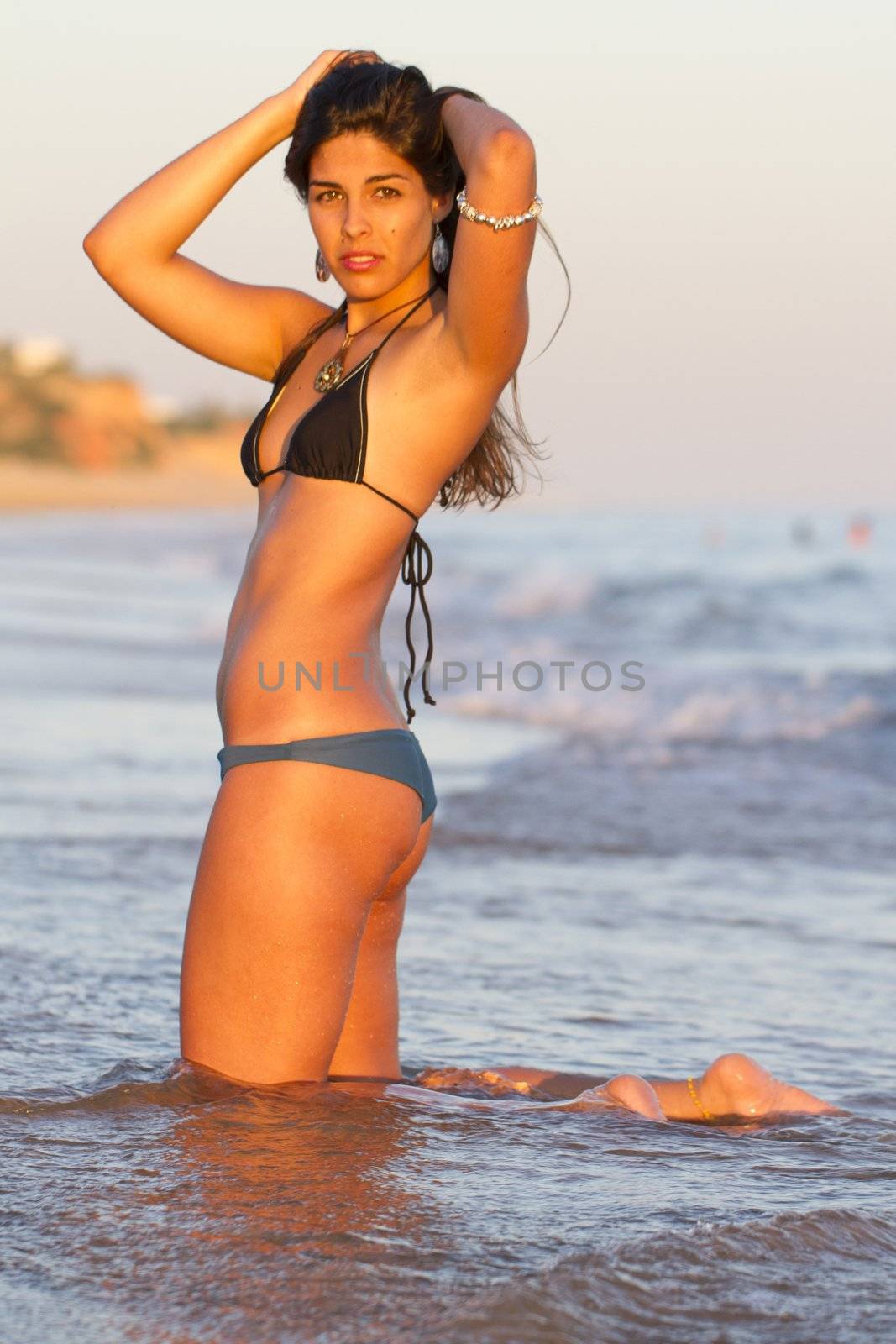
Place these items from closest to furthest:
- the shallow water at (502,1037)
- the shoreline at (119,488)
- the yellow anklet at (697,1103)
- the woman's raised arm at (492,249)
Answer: the shallow water at (502,1037), the woman's raised arm at (492,249), the yellow anklet at (697,1103), the shoreline at (119,488)

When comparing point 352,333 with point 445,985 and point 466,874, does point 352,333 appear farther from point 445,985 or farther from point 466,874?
point 466,874

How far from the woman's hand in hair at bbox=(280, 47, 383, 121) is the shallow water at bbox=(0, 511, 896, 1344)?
5.83 feet

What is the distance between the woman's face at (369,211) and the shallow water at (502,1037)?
1.43 metres

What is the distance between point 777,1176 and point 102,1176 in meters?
1.12

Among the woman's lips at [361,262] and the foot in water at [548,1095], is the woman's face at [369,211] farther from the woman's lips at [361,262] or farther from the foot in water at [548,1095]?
the foot in water at [548,1095]

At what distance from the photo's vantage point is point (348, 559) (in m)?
2.92

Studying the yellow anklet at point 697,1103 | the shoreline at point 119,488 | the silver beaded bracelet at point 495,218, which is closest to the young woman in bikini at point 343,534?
the silver beaded bracelet at point 495,218

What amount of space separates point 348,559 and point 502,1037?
1.59m

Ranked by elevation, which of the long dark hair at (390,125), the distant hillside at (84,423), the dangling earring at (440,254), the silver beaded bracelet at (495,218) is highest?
the distant hillside at (84,423)

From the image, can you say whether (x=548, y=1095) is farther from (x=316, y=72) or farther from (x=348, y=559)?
(x=316, y=72)

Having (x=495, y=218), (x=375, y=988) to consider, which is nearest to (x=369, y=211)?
(x=495, y=218)

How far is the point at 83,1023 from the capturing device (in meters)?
3.84

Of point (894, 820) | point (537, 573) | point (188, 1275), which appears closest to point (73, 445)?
point (537, 573)

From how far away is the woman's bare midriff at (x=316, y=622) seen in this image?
2877 mm
